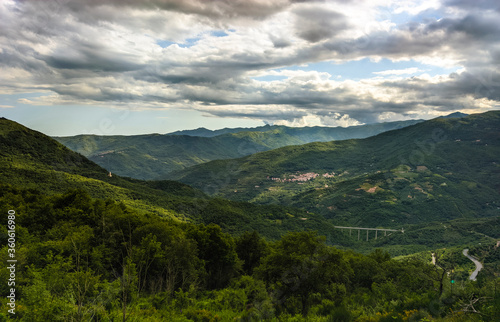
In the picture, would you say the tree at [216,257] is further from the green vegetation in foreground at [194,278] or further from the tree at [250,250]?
the tree at [250,250]

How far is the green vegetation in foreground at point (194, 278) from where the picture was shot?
17531mm

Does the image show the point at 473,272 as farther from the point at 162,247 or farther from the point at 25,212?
the point at 25,212

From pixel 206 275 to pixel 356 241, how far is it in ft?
586

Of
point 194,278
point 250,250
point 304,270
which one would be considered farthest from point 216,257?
point 304,270

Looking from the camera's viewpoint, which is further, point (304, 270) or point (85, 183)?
point (85, 183)

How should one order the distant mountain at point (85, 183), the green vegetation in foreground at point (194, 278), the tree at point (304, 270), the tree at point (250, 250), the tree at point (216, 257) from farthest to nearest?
the distant mountain at point (85, 183)
the tree at point (250, 250)
the tree at point (216, 257)
the tree at point (304, 270)
the green vegetation in foreground at point (194, 278)

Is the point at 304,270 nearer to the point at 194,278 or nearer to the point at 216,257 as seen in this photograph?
the point at 194,278

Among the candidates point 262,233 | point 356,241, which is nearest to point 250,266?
point 262,233

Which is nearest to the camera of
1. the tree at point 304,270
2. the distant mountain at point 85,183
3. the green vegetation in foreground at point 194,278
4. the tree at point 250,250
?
the green vegetation in foreground at point 194,278

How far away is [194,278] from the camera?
3294 centimetres

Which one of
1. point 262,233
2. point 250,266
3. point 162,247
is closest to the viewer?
point 162,247

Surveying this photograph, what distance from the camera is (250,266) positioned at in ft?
151

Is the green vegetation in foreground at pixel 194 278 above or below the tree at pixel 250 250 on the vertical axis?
above

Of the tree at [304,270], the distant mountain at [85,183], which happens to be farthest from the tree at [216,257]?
the distant mountain at [85,183]
